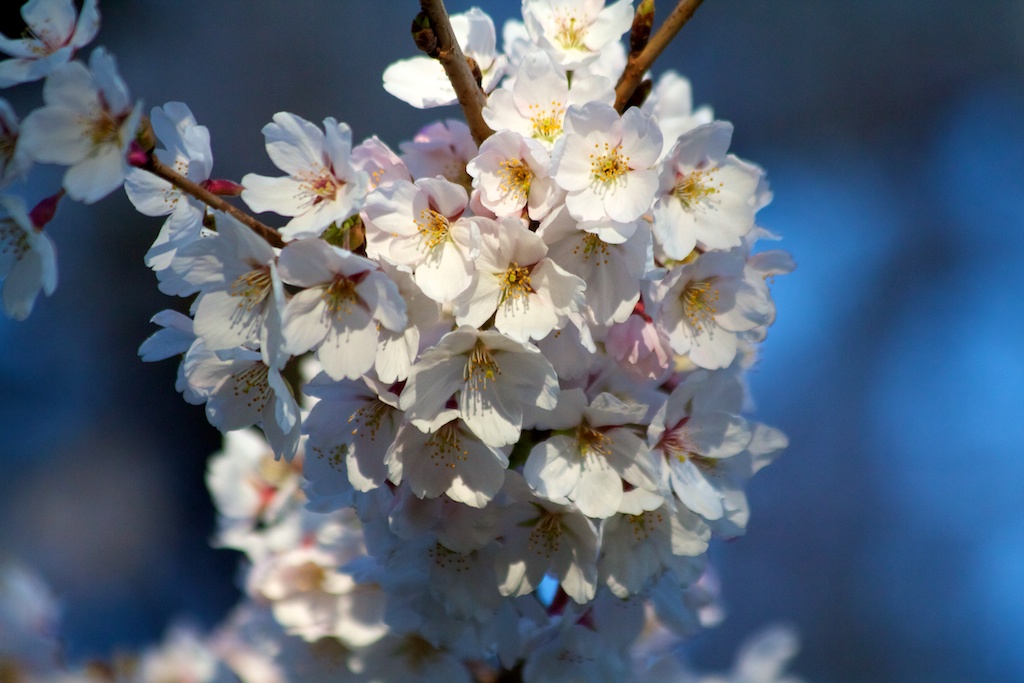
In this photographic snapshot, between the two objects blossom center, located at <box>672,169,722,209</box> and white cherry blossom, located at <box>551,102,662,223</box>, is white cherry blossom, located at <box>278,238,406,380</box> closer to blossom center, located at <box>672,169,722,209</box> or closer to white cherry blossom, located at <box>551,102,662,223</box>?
white cherry blossom, located at <box>551,102,662,223</box>

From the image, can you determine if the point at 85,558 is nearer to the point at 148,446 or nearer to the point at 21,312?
the point at 148,446

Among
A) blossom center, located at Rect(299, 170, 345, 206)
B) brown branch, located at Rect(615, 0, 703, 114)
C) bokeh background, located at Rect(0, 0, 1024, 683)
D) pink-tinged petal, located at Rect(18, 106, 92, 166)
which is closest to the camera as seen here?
pink-tinged petal, located at Rect(18, 106, 92, 166)

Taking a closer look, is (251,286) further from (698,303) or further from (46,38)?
(698,303)

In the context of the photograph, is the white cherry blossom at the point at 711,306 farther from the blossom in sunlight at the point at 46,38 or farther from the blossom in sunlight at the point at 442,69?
the blossom in sunlight at the point at 46,38

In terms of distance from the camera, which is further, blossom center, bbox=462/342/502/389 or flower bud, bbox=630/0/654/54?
flower bud, bbox=630/0/654/54

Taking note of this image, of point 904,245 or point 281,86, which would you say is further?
point 904,245

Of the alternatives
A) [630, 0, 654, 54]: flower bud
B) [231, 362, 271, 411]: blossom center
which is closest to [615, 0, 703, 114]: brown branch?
[630, 0, 654, 54]: flower bud

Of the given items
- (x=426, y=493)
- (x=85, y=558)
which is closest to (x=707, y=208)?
(x=426, y=493)
